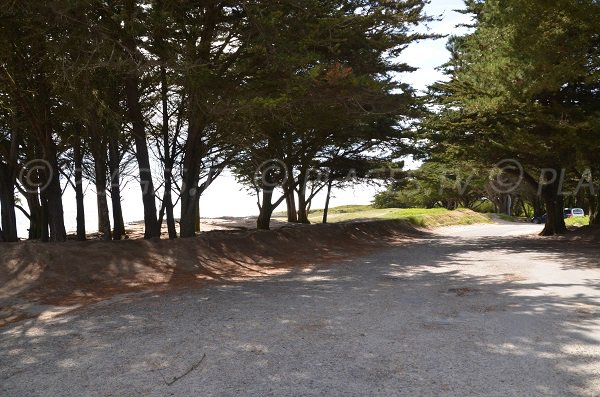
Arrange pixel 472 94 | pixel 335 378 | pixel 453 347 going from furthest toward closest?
pixel 472 94 < pixel 453 347 < pixel 335 378

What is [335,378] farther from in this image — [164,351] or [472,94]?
[472,94]

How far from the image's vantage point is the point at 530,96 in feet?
46.4

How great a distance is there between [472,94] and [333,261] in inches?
367

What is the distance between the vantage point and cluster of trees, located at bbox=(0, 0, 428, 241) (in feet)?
30.5

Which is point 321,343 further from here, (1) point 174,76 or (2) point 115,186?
(2) point 115,186

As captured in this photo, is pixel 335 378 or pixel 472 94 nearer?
pixel 335 378

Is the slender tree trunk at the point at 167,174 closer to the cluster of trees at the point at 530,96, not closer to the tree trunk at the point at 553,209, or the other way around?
the cluster of trees at the point at 530,96

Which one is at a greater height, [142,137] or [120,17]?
[120,17]

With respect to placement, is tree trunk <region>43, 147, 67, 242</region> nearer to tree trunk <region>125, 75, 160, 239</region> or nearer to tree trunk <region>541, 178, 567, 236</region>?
tree trunk <region>125, 75, 160, 239</region>

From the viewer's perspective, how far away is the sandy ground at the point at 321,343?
3.83 m

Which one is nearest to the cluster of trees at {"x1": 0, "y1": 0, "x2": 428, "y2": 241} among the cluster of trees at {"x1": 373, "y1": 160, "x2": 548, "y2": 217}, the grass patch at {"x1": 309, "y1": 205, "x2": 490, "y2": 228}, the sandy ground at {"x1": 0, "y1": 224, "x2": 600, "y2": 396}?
the sandy ground at {"x1": 0, "y1": 224, "x2": 600, "y2": 396}

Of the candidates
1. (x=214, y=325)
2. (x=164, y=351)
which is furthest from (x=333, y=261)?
(x=164, y=351)

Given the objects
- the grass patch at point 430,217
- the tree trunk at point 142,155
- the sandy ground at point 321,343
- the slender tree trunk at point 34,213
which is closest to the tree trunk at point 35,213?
the slender tree trunk at point 34,213

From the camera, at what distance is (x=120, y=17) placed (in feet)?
28.7
